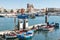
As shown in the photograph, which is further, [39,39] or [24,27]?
[24,27]

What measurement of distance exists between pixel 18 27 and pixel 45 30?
7.06 feet

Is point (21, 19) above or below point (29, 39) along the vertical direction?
above

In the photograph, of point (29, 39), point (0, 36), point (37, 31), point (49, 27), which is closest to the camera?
point (0, 36)

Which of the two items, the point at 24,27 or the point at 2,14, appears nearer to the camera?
the point at 24,27

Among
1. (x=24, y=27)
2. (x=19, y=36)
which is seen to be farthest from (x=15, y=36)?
(x=24, y=27)

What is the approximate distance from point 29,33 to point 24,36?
0.32m

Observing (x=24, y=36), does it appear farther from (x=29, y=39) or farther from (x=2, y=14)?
(x=2, y=14)

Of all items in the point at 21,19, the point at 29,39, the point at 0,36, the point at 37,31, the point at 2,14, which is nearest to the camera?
the point at 0,36

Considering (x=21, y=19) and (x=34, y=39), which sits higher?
(x=21, y=19)

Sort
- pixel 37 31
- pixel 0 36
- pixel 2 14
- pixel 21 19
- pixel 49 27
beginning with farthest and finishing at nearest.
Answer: pixel 2 14 → pixel 49 27 → pixel 37 31 → pixel 21 19 → pixel 0 36

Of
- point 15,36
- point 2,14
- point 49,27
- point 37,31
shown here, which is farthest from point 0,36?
point 2,14

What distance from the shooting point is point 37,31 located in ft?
29.7

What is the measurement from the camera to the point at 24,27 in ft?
25.6

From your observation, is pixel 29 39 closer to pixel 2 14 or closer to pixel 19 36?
pixel 19 36
